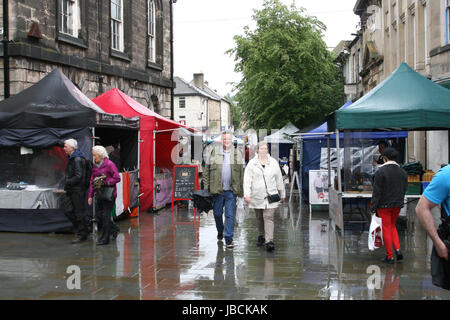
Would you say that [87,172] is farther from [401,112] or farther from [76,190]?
[401,112]

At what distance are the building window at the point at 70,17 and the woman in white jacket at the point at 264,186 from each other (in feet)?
31.6

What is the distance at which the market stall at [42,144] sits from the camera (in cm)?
1012

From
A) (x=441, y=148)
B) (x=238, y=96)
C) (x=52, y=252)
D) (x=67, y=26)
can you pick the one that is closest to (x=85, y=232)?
(x=52, y=252)

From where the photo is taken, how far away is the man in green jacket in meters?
8.70

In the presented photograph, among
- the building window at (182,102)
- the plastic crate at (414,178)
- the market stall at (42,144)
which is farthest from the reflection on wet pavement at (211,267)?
the building window at (182,102)

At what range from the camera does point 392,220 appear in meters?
7.62

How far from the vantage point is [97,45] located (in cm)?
1678

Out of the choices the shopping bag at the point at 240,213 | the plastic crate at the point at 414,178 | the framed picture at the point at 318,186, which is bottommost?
the shopping bag at the point at 240,213

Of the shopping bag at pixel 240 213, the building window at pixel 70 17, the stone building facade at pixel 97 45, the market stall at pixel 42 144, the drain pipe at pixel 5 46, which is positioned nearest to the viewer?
the market stall at pixel 42 144

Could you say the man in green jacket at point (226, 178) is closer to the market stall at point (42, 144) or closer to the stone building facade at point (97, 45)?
the market stall at point (42, 144)

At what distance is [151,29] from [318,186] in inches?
487

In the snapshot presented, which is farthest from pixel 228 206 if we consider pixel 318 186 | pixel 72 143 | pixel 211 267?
pixel 318 186
